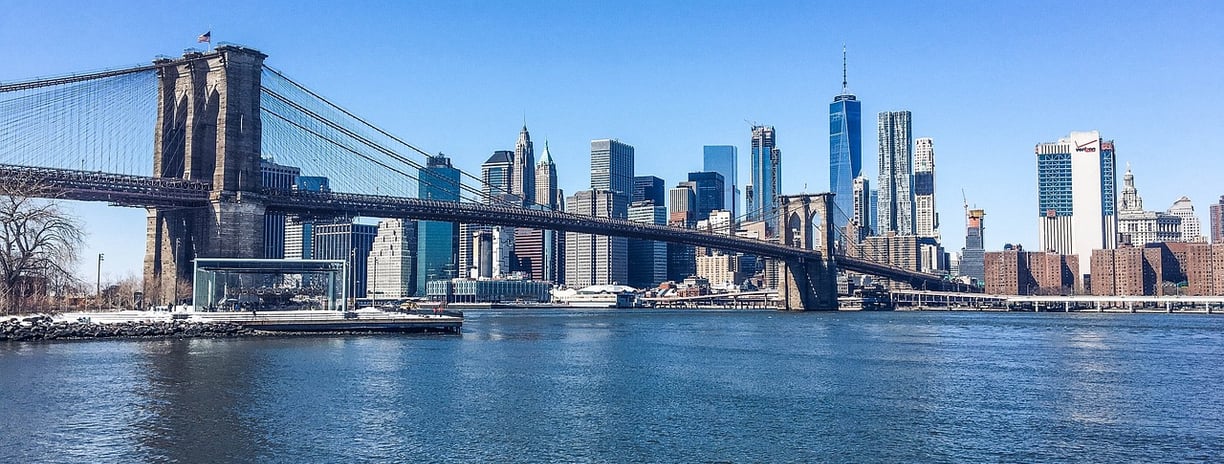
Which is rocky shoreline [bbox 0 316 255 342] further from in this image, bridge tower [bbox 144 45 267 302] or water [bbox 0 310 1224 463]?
bridge tower [bbox 144 45 267 302]

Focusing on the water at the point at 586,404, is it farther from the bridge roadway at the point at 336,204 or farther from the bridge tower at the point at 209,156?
the bridge tower at the point at 209,156

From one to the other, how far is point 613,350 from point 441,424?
26.2 meters

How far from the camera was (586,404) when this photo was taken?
3125 cm

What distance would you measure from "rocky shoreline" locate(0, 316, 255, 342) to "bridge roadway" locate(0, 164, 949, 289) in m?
9.47

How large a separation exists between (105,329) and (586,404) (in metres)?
31.9

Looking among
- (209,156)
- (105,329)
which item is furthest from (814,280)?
(105,329)

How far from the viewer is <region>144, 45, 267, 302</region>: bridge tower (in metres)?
65.4

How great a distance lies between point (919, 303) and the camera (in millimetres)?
176875

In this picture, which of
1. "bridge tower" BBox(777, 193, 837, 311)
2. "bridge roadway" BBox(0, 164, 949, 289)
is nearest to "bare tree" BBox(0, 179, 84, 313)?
"bridge roadway" BBox(0, 164, 949, 289)

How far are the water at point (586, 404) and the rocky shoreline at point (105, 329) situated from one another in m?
2.02

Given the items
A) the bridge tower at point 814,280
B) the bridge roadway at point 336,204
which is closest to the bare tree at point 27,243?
the bridge roadway at point 336,204

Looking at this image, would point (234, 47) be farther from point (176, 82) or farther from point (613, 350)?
point (613, 350)

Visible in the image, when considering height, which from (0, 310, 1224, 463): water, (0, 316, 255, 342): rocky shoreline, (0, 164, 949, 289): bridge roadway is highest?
(0, 164, 949, 289): bridge roadway

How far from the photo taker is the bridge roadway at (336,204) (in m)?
60.1
